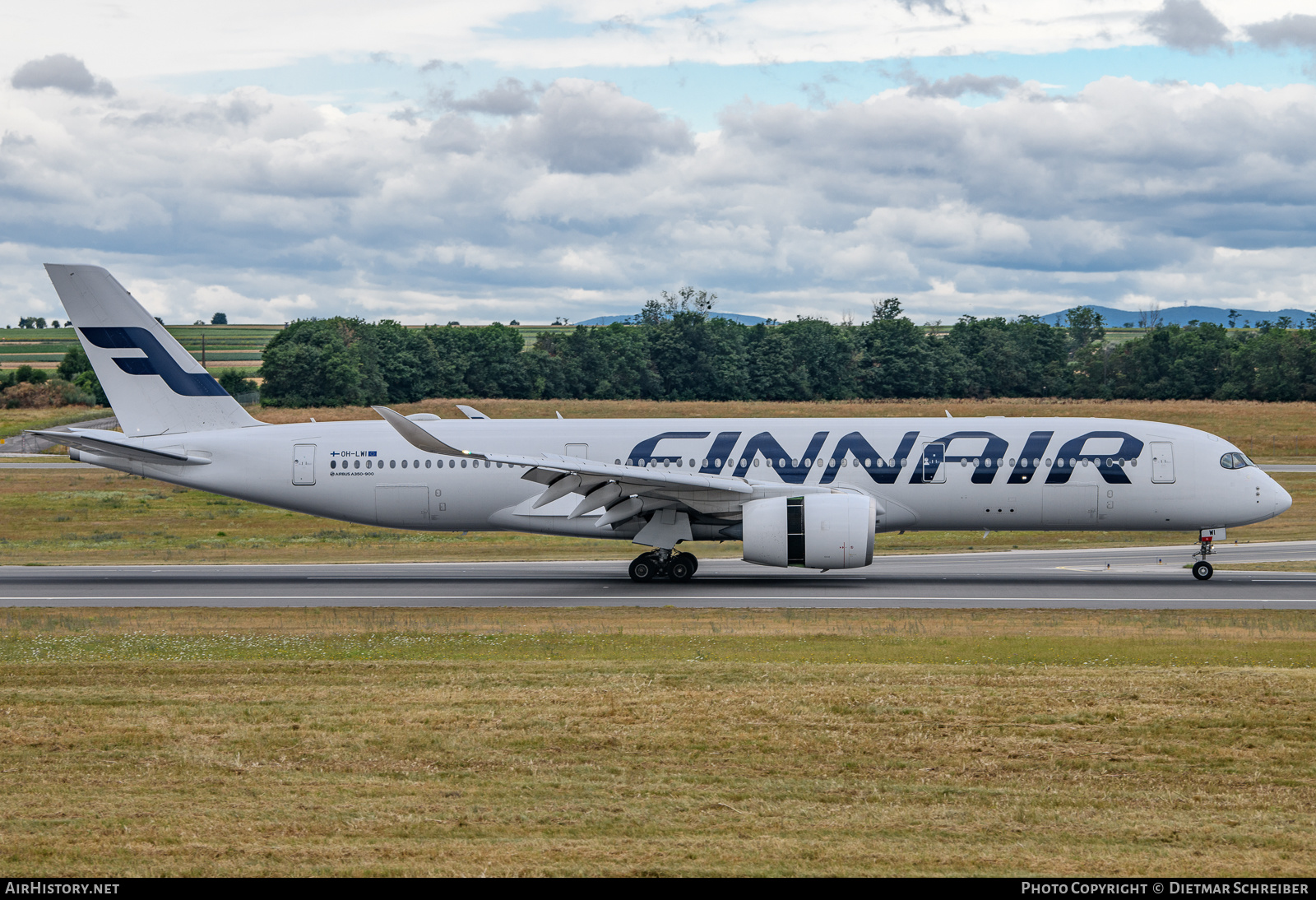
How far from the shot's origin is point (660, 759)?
10.6 meters

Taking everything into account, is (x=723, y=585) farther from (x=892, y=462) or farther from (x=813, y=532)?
(x=892, y=462)

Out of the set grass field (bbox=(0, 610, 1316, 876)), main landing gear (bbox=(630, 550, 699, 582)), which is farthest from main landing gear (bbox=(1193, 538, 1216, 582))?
main landing gear (bbox=(630, 550, 699, 582))

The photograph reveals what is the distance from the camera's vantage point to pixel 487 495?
29312 millimetres

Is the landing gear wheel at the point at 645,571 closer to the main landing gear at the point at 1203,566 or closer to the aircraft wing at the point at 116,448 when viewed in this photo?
the aircraft wing at the point at 116,448

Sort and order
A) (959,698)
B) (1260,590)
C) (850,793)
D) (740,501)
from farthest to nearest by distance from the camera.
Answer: (740,501), (1260,590), (959,698), (850,793)

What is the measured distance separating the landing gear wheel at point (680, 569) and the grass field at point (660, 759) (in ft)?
33.9

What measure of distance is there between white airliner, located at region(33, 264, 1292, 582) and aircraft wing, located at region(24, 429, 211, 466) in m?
0.05

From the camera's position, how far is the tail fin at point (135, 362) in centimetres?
2986

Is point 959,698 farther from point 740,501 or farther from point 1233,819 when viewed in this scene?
point 740,501

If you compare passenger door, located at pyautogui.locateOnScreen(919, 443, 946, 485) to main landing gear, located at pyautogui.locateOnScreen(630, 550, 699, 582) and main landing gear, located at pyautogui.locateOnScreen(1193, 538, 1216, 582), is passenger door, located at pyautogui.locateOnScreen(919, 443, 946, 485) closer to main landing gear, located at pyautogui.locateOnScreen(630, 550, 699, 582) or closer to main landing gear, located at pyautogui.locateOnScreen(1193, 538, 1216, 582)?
main landing gear, located at pyautogui.locateOnScreen(630, 550, 699, 582)

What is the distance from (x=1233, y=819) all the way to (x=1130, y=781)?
1.13 m

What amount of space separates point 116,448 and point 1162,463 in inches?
994
